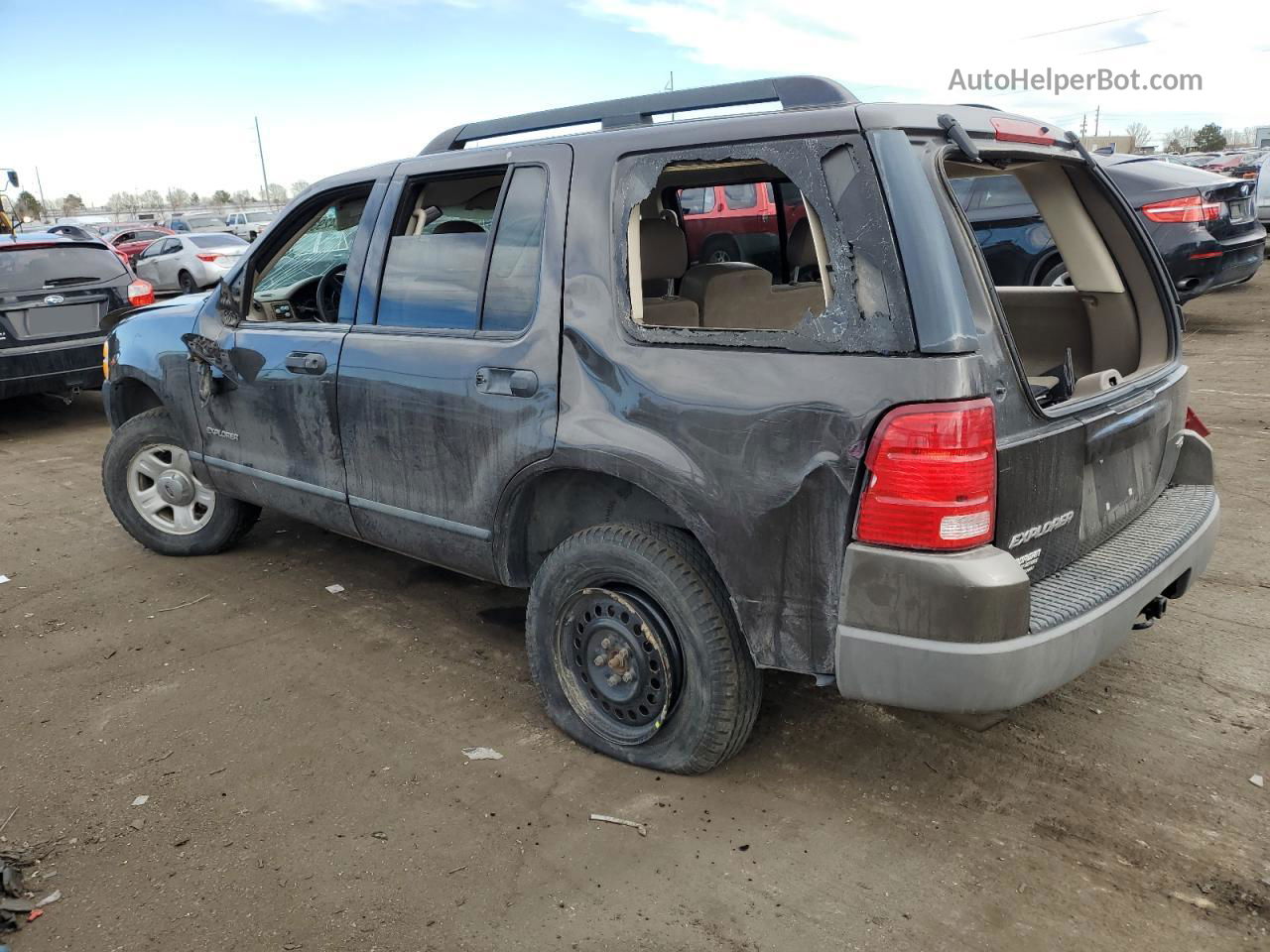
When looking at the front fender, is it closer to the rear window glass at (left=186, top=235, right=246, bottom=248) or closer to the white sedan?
the white sedan

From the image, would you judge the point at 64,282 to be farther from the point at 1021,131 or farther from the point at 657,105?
the point at 1021,131

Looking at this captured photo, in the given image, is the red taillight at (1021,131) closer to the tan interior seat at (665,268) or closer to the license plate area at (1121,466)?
the license plate area at (1121,466)

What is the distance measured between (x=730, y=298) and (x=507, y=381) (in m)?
0.99

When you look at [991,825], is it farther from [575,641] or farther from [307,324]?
[307,324]

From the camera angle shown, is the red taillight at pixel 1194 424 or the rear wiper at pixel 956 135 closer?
the rear wiper at pixel 956 135

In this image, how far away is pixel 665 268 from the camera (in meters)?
3.57

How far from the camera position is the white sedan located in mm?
17766

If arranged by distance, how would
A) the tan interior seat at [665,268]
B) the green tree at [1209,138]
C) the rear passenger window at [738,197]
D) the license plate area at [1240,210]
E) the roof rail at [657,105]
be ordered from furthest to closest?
the green tree at [1209,138] → the rear passenger window at [738,197] → the license plate area at [1240,210] → the tan interior seat at [665,268] → the roof rail at [657,105]

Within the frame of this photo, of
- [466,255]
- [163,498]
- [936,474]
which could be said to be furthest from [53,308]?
[936,474]

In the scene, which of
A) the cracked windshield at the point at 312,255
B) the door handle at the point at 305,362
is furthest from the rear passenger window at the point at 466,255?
the cracked windshield at the point at 312,255

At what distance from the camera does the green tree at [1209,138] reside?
65.9 meters

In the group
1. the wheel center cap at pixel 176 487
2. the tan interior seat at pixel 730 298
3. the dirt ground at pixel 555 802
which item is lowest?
the dirt ground at pixel 555 802

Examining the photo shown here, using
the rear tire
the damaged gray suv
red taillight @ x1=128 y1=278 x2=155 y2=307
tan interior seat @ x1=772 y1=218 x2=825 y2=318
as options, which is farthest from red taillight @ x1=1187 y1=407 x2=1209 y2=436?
red taillight @ x1=128 y1=278 x2=155 y2=307

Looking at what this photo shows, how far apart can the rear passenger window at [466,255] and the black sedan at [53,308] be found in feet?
18.5
